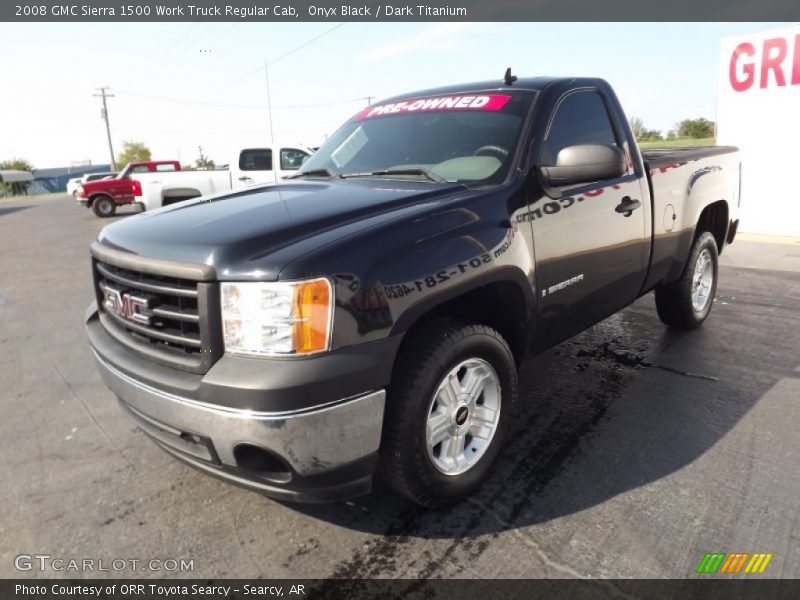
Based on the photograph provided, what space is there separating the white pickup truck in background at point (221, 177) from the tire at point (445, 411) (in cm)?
1185

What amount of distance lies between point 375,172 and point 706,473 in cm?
228

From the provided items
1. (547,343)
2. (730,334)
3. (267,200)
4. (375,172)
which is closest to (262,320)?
(267,200)

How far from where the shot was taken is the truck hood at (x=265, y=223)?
213cm

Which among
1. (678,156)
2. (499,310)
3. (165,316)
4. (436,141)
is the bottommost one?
(499,310)

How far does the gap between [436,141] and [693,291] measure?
2820mm

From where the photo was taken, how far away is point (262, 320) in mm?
2053

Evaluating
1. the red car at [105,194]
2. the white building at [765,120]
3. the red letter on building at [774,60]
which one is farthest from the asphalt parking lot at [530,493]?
the red car at [105,194]

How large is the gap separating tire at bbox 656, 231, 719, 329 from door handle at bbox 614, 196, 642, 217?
1.27 meters

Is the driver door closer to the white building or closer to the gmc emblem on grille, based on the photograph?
the gmc emblem on grille

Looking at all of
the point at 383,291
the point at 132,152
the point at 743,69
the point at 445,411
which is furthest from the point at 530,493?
the point at 132,152

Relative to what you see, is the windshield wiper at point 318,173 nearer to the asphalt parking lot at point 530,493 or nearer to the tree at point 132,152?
the asphalt parking lot at point 530,493

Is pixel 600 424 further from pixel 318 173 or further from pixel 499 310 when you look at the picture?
pixel 318 173

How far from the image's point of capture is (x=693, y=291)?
485 cm

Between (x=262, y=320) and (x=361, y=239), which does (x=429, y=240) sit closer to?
(x=361, y=239)
